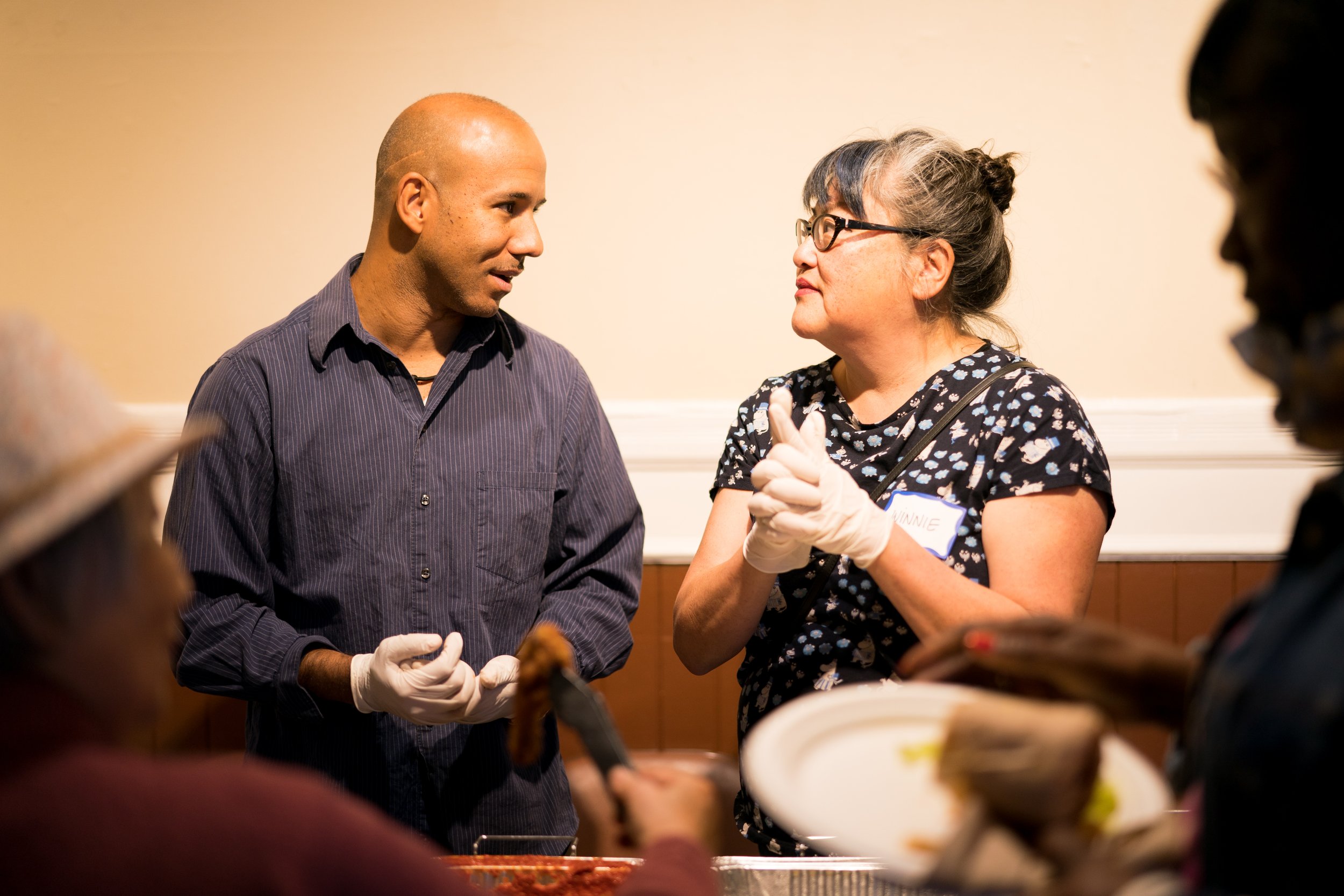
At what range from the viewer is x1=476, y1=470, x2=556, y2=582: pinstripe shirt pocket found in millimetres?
1939

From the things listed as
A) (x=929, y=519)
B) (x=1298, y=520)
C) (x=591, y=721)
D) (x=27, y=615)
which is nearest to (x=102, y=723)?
(x=27, y=615)

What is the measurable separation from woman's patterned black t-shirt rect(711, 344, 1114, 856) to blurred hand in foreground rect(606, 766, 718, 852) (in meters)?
0.78

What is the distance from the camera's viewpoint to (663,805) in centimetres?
97

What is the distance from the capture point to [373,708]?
1.78m

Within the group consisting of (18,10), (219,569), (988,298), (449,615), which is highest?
(18,10)

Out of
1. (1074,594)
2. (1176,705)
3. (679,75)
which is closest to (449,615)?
(1074,594)

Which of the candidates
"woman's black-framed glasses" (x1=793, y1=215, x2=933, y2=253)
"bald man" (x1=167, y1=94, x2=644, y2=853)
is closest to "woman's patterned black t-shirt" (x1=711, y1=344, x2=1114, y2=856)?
"woman's black-framed glasses" (x1=793, y1=215, x2=933, y2=253)

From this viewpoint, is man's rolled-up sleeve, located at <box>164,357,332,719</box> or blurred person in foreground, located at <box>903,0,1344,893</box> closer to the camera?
blurred person in foreground, located at <box>903,0,1344,893</box>

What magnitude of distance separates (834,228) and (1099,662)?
1.25 meters

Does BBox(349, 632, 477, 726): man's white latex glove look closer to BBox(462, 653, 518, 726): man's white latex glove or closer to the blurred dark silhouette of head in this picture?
BBox(462, 653, 518, 726): man's white latex glove

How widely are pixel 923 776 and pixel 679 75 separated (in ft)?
8.33

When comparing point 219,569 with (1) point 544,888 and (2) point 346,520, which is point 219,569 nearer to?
(2) point 346,520

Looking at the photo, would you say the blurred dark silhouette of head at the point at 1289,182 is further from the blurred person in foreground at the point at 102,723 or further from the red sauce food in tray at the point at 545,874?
the red sauce food in tray at the point at 545,874

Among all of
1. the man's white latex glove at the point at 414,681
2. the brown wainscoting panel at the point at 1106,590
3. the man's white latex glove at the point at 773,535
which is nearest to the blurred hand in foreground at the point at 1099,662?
the man's white latex glove at the point at 773,535
